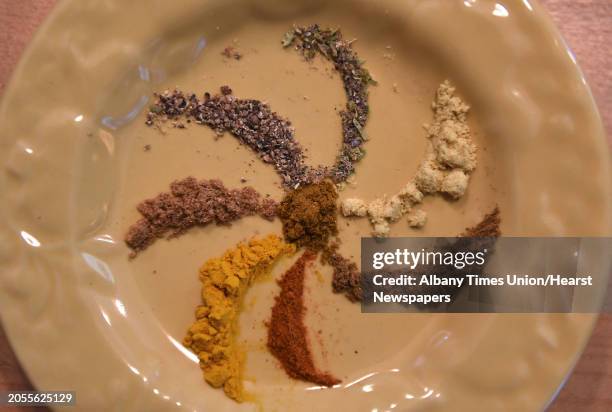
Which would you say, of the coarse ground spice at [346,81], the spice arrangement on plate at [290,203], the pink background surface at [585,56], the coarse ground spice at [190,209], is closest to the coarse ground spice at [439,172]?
the spice arrangement on plate at [290,203]

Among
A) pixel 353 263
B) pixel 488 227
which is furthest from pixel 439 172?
pixel 353 263

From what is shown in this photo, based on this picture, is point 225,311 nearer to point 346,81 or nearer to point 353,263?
point 353,263

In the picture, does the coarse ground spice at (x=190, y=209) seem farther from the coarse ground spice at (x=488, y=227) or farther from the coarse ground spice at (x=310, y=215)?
the coarse ground spice at (x=488, y=227)

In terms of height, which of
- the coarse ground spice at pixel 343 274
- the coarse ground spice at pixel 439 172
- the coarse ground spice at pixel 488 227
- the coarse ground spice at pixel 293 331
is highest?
the coarse ground spice at pixel 439 172

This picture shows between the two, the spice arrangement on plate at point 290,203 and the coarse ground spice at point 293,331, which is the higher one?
the spice arrangement on plate at point 290,203

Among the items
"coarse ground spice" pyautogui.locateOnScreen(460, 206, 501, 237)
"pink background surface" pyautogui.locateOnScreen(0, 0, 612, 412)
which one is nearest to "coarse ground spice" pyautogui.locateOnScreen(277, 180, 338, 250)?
"coarse ground spice" pyautogui.locateOnScreen(460, 206, 501, 237)

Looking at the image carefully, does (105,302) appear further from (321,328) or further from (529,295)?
(529,295)
